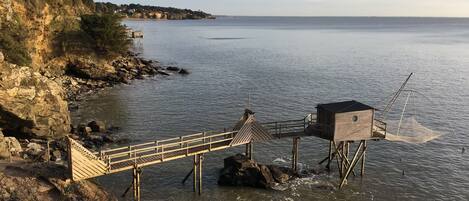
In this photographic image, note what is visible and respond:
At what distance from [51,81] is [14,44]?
1075cm

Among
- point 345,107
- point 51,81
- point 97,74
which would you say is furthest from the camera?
point 97,74

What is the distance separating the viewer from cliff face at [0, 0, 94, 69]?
2245 inches

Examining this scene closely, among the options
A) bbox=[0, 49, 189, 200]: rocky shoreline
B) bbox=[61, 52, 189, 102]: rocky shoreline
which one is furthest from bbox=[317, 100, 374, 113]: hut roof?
bbox=[61, 52, 189, 102]: rocky shoreline

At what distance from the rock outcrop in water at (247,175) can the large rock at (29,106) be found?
1717 cm

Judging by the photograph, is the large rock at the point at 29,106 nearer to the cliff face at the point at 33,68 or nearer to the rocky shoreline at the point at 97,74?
the cliff face at the point at 33,68

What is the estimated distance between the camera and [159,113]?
54.1 metres

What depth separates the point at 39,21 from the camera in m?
63.5

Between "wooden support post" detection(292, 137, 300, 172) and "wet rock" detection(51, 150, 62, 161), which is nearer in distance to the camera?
"wooden support post" detection(292, 137, 300, 172)

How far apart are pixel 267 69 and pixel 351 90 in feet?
83.8

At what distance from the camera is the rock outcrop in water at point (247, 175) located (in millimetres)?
33562

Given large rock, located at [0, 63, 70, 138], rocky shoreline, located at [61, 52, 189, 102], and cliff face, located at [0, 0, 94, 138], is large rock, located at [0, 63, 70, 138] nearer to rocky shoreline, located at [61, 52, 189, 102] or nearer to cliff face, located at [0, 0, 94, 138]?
cliff face, located at [0, 0, 94, 138]

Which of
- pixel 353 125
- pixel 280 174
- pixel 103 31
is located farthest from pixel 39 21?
pixel 353 125

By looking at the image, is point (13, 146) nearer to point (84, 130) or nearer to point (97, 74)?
point (84, 130)

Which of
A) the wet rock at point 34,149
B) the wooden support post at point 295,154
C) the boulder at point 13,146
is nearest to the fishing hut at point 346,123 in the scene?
the wooden support post at point 295,154
